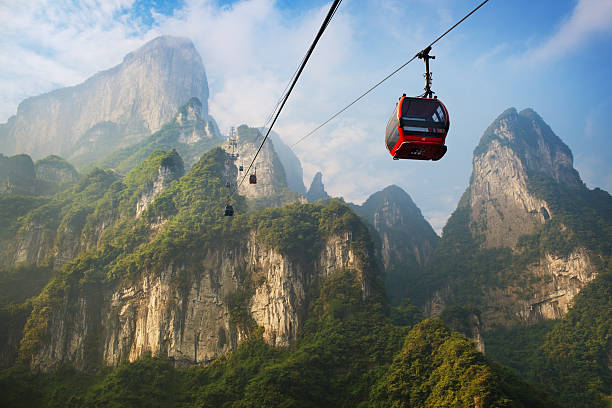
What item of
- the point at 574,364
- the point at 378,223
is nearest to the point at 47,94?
the point at 378,223

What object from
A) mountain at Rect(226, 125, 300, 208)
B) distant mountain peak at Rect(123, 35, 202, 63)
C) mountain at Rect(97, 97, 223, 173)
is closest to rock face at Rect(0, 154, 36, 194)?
mountain at Rect(97, 97, 223, 173)

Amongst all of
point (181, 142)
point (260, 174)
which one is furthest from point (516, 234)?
point (181, 142)

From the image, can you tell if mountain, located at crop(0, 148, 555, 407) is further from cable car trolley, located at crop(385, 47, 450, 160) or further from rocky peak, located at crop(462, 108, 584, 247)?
rocky peak, located at crop(462, 108, 584, 247)

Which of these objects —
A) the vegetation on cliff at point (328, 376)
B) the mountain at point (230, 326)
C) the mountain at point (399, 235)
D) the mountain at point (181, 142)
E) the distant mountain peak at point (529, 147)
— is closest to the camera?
the vegetation on cliff at point (328, 376)

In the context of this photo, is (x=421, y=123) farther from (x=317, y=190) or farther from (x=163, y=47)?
(x=163, y=47)

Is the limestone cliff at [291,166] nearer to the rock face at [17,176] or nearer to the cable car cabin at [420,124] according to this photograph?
the rock face at [17,176]

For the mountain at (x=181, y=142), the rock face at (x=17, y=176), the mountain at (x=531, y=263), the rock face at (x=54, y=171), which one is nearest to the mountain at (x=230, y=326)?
the mountain at (x=531, y=263)
